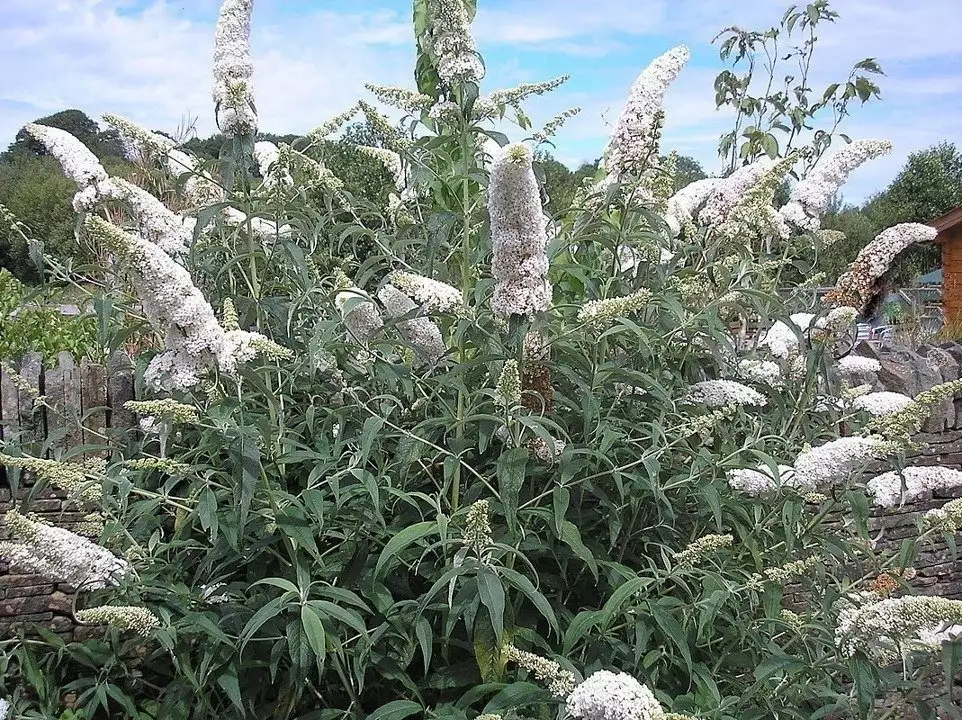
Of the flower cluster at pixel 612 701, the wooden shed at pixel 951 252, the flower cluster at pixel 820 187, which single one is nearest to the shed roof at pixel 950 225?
the wooden shed at pixel 951 252

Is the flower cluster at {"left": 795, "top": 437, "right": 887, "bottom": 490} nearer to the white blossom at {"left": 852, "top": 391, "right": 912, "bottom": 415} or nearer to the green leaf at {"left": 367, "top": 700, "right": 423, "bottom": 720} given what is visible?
the white blossom at {"left": 852, "top": 391, "right": 912, "bottom": 415}

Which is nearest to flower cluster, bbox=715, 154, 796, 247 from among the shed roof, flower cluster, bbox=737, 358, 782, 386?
flower cluster, bbox=737, 358, 782, 386

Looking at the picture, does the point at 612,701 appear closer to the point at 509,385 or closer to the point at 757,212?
the point at 509,385

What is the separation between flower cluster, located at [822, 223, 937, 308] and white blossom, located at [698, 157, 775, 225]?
0.38m

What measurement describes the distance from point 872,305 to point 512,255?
1.29m

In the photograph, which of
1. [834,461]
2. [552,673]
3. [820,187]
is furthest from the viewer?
[820,187]

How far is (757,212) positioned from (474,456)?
1.05 meters

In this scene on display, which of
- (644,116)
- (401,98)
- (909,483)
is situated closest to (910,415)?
(909,483)

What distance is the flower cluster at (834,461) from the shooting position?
6.50ft

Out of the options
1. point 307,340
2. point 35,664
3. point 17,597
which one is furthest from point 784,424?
point 17,597

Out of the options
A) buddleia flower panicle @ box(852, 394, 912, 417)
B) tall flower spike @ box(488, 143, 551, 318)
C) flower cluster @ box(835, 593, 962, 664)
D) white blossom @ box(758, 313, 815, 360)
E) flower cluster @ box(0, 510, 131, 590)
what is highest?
tall flower spike @ box(488, 143, 551, 318)

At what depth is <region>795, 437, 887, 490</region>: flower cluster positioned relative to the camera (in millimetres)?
1982

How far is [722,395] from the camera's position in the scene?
2.34m

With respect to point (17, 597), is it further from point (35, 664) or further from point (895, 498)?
point (895, 498)
